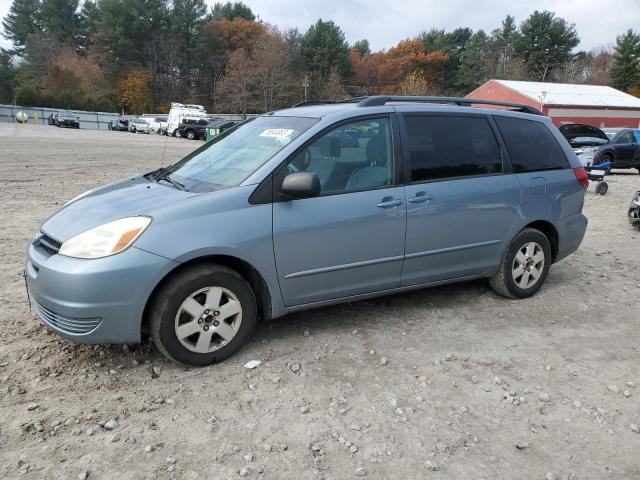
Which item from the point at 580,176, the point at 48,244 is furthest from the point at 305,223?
the point at 580,176

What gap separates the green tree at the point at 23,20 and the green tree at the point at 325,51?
43.6 meters

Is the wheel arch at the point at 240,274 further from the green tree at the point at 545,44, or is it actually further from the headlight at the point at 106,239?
the green tree at the point at 545,44

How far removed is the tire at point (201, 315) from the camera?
3242 mm

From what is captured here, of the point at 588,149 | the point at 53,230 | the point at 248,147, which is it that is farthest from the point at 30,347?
the point at 588,149

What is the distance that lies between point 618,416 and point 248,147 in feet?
10.0

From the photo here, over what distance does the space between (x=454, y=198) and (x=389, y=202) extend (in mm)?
656

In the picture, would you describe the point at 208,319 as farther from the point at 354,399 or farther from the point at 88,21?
the point at 88,21

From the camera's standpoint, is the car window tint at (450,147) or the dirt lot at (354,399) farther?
the car window tint at (450,147)

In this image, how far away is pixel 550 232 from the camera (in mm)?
5039

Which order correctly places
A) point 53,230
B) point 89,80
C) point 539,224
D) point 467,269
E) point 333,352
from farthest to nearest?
point 89,80 → point 539,224 → point 467,269 → point 333,352 → point 53,230

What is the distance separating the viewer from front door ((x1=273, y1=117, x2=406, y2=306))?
11.8ft

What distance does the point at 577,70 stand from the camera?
238 ft

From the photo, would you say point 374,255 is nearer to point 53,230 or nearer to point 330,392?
point 330,392

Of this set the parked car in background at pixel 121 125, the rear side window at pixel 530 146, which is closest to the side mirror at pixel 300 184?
the rear side window at pixel 530 146
